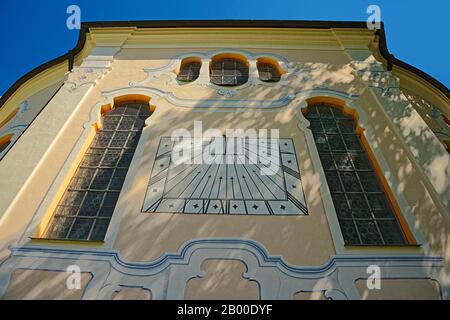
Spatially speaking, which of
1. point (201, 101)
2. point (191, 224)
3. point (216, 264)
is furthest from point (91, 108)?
point (216, 264)

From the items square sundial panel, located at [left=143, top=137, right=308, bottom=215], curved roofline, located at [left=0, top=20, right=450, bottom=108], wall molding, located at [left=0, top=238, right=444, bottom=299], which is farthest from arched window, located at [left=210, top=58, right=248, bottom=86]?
wall molding, located at [left=0, top=238, right=444, bottom=299]

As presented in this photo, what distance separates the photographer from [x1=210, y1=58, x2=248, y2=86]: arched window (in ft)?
27.2

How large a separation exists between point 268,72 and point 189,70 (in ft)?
6.38

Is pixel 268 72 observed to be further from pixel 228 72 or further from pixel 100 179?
pixel 100 179

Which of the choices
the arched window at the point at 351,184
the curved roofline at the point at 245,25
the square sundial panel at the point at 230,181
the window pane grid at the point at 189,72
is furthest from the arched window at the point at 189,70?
the arched window at the point at 351,184

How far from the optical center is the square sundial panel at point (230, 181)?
518 cm

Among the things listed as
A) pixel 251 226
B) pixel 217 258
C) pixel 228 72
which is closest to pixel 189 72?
pixel 228 72

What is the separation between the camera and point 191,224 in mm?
4930

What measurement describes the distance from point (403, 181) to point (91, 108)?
5.91 meters

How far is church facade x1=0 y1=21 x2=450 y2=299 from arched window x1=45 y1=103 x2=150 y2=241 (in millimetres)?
25

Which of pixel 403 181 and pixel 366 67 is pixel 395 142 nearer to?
pixel 403 181

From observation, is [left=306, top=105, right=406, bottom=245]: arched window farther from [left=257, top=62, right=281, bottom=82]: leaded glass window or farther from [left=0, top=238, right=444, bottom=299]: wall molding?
[left=257, top=62, right=281, bottom=82]: leaded glass window

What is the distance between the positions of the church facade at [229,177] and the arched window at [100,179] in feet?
0.08
